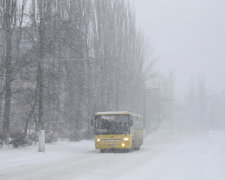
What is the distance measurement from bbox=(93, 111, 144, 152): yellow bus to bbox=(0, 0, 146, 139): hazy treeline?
116 inches

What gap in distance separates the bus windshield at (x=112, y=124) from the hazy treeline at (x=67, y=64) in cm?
287

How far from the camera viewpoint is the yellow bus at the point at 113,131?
28156mm

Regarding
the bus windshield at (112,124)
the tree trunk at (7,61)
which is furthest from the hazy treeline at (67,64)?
the bus windshield at (112,124)

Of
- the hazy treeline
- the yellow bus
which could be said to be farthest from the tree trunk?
the yellow bus

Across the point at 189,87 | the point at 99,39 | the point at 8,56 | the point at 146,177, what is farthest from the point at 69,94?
the point at 189,87

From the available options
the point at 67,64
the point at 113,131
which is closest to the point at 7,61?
the point at 113,131

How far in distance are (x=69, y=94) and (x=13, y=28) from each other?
16.0 m

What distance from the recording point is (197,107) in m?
162

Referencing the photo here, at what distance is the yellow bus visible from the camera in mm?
28156

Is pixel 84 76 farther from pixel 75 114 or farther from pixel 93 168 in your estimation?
pixel 93 168

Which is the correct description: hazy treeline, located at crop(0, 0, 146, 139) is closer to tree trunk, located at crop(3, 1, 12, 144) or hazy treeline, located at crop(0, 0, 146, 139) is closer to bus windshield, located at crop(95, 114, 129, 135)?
tree trunk, located at crop(3, 1, 12, 144)

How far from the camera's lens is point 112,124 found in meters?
28.6

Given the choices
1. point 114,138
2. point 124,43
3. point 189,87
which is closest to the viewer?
point 114,138

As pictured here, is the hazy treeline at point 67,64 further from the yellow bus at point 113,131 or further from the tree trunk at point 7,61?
the yellow bus at point 113,131
